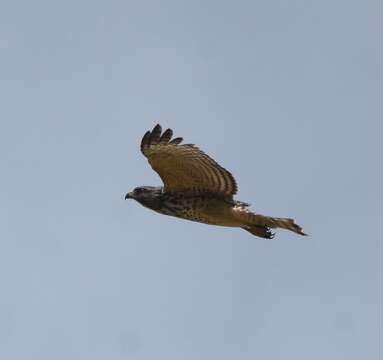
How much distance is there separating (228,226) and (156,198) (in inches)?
50.6

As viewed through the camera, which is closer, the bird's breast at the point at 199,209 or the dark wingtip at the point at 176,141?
the dark wingtip at the point at 176,141

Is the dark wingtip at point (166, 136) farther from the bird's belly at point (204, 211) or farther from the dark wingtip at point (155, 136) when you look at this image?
the bird's belly at point (204, 211)

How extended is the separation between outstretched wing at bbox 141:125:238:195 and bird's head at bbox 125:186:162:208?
0.22 metres

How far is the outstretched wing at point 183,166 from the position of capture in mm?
26531

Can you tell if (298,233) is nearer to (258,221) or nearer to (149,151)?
(258,221)

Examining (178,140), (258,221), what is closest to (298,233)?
(258,221)

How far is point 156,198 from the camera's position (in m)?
27.5

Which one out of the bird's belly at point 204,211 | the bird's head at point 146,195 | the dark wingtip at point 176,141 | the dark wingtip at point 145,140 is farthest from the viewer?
the bird's head at point 146,195

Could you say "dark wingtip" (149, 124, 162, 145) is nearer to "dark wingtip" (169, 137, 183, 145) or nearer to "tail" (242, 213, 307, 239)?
"dark wingtip" (169, 137, 183, 145)

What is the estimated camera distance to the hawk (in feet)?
87.2

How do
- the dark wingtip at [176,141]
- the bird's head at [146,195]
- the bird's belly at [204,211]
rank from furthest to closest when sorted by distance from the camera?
the bird's head at [146,195] < the bird's belly at [204,211] < the dark wingtip at [176,141]

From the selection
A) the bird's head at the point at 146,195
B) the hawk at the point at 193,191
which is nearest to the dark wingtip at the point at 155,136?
the hawk at the point at 193,191

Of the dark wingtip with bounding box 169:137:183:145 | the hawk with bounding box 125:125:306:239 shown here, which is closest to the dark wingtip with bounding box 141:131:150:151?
the hawk with bounding box 125:125:306:239

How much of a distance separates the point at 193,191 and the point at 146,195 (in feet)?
2.67
